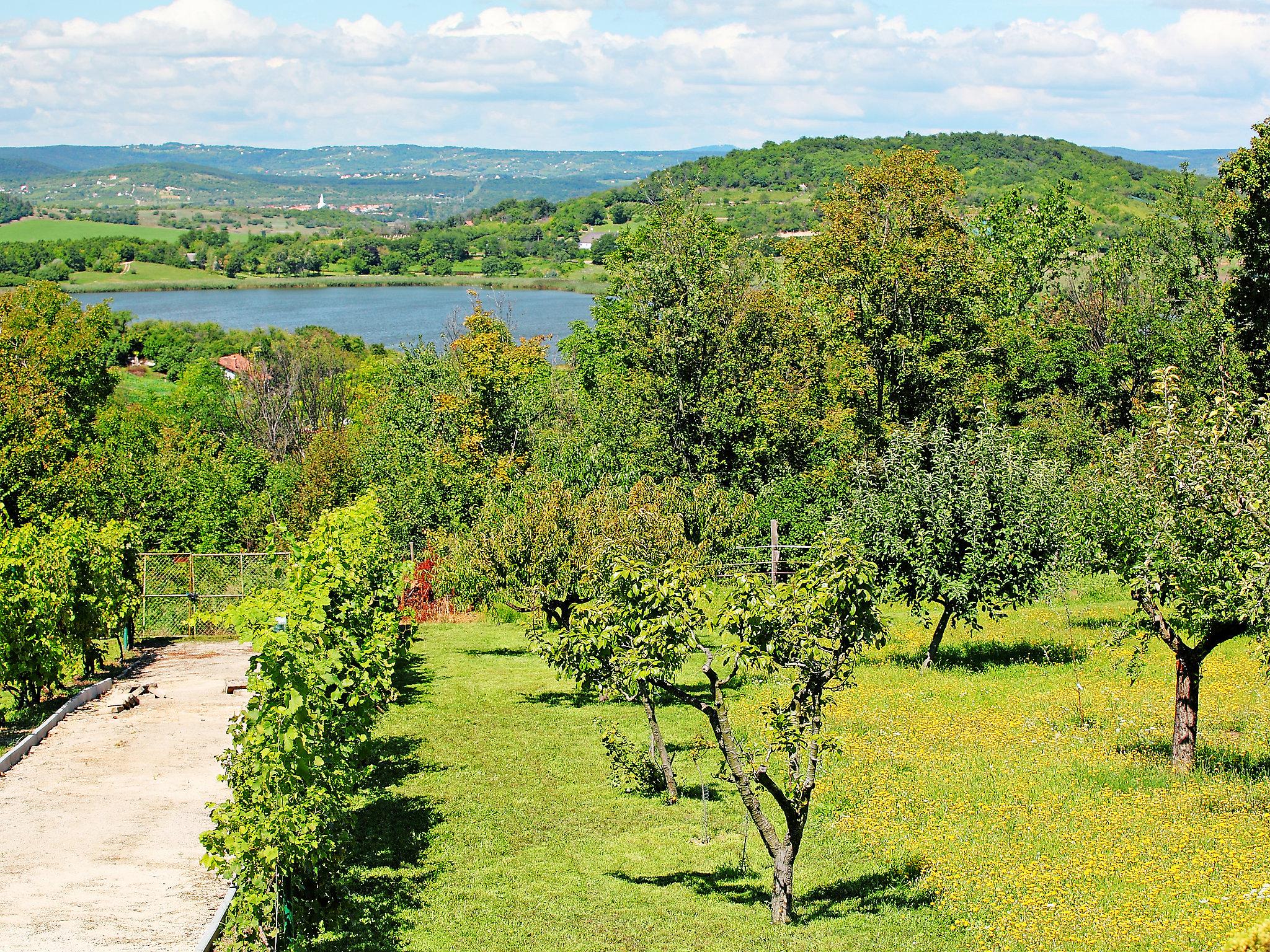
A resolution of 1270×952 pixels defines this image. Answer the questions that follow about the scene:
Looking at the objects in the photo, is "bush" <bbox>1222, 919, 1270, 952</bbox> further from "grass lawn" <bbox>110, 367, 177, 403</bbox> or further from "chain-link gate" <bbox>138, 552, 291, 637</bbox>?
"grass lawn" <bbox>110, 367, 177, 403</bbox>

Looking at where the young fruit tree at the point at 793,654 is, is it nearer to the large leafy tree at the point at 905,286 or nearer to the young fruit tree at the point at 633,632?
the young fruit tree at the point at 633,632

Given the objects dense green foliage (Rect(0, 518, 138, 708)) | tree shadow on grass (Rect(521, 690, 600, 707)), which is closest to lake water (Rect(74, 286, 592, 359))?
dense green foliage (Rect(0, 518, 138, 708))

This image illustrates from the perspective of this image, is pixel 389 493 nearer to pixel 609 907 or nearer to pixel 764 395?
pixel 764 395

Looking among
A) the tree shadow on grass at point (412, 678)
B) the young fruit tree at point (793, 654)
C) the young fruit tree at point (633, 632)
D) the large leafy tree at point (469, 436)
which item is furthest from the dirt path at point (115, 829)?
the large leafy tree at point (469, 436)

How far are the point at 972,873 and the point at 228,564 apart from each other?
26.1 meters

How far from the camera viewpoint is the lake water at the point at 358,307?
423 feet

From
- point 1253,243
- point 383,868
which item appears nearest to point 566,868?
point 383,868

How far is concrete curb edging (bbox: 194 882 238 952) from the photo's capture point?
11188 mm

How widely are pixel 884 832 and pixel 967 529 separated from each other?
940 cm

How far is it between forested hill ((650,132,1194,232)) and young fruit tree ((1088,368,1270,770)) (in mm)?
84961

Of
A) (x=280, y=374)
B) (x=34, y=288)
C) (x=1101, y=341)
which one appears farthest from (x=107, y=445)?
(x=1101, y=341)

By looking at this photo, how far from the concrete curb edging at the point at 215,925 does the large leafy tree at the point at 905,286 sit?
26742 millimetres

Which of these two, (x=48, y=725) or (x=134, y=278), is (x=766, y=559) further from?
(x=134, y=278)

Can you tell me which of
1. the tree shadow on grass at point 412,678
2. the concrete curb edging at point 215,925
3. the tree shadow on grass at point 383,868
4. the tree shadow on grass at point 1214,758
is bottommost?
the tree shadow on grass at point 412,678
